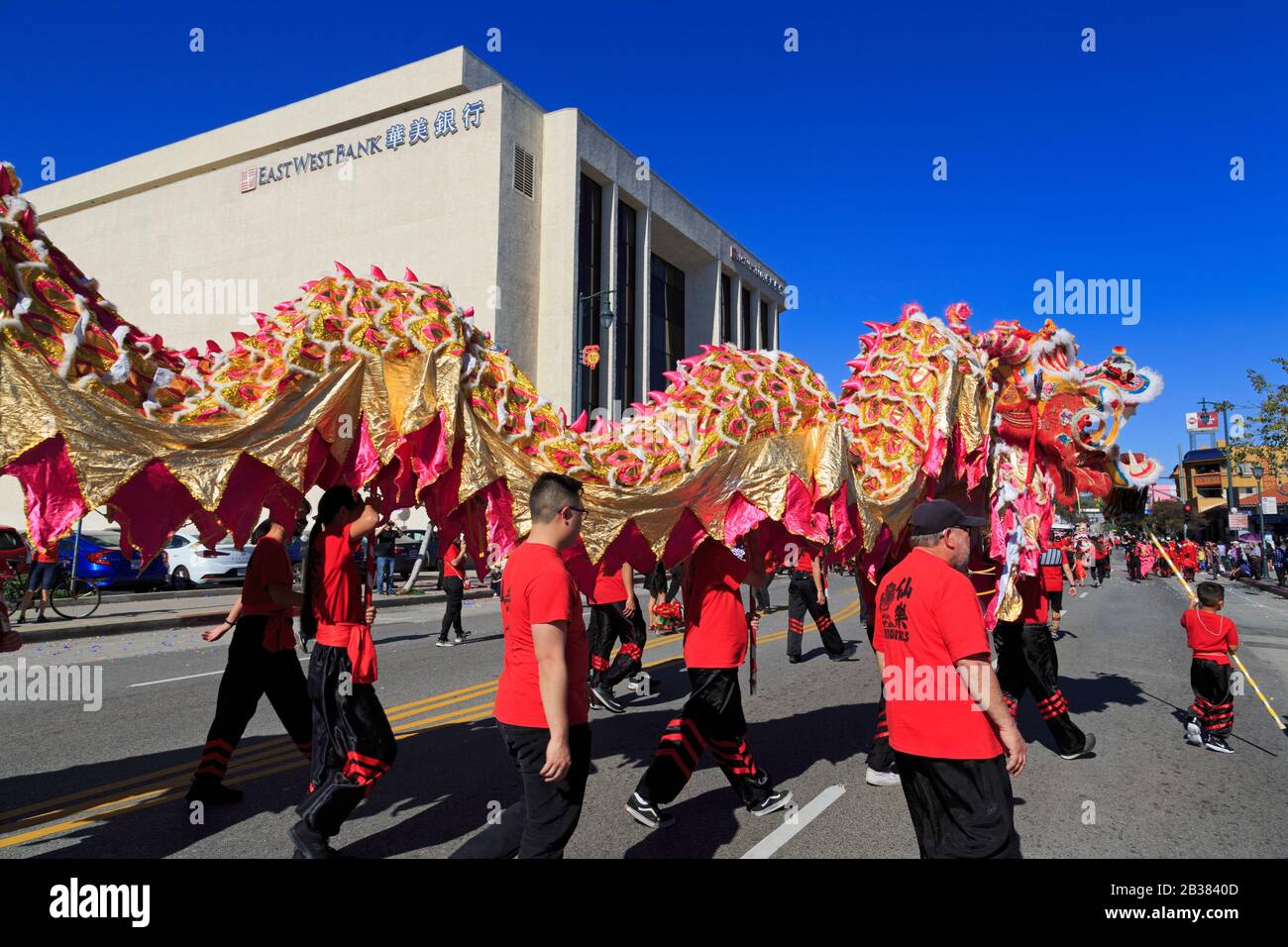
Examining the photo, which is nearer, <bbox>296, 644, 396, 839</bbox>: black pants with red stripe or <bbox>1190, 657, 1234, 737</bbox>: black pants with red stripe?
<bbox>296, 644, 396, 839</bbox>: black pants with red stripe

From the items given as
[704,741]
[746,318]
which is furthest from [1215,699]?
[746,318]

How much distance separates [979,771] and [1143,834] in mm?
2436

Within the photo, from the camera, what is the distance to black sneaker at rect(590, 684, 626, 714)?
24.7 ft

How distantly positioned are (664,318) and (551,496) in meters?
35.8

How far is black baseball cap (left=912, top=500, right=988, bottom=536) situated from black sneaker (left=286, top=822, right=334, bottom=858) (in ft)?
9.57

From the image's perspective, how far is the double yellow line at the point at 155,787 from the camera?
14.5ft

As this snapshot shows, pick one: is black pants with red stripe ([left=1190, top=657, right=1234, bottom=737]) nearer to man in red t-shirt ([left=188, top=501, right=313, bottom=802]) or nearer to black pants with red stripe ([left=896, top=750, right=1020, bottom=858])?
black pants with red stripe ([left=896, top=750, right=1020, bottom=858])

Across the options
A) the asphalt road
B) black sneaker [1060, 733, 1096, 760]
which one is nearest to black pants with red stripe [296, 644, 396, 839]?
the asphalt road

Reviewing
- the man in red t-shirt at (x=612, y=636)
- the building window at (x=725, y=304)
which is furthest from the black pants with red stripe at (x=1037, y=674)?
the building window at (x=725, y=304)

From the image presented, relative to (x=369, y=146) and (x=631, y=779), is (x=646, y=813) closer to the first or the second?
(x=631, y=779)

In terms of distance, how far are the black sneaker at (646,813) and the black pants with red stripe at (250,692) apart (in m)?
1.84

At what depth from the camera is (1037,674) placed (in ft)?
19.1
